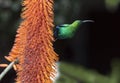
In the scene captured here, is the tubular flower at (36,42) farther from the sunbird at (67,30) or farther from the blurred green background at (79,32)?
the blurred green background at (79,32)

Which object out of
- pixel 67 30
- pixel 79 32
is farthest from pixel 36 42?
pixel 79 32

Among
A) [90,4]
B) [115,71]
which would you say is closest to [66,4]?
[90,4]

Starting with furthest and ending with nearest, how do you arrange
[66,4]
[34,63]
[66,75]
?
[66,4] → [66,75] → [34,63]

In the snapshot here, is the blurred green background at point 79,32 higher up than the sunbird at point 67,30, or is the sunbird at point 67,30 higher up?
the sunbird at point 67,30

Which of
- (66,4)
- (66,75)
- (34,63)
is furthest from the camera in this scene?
(66,4)

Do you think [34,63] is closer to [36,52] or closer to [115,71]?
[36,52]

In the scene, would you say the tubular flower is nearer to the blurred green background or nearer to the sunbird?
the sunbird

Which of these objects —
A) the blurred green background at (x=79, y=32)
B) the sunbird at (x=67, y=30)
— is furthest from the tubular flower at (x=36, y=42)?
the blurred green background at (x=79, y=32)

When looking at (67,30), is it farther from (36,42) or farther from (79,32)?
(79,32)

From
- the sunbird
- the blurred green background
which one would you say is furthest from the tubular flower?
the blurred green background
